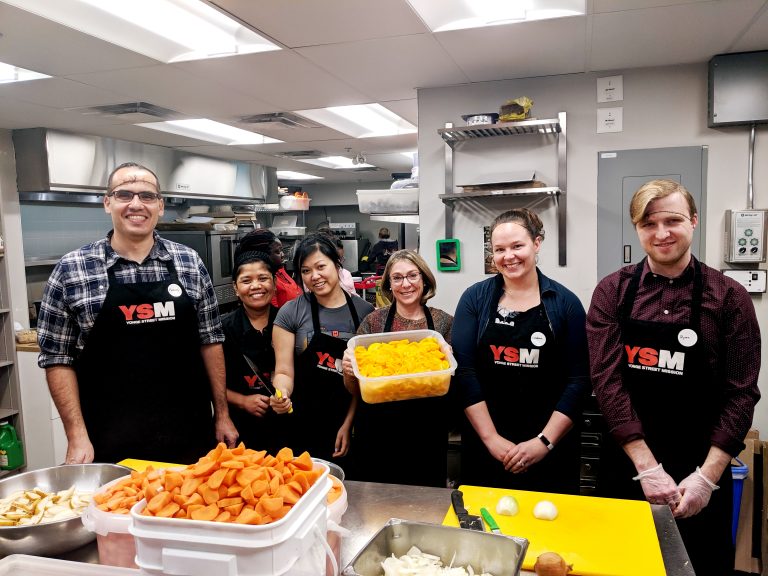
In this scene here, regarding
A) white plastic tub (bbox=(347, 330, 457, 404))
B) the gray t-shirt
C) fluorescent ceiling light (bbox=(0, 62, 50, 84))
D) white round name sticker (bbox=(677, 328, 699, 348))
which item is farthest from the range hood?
white round name sticker (bbox=(677, 328, 699, 348))

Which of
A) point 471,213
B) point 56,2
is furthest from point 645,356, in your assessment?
point 56,2

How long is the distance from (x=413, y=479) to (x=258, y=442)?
28.6 inches

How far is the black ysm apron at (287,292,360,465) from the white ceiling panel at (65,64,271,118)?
1712 millimetres

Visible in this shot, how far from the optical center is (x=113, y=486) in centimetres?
145

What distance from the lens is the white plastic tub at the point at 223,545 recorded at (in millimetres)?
1064

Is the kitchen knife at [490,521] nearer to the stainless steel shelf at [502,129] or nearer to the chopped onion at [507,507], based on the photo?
the chopped onion at [507,507]

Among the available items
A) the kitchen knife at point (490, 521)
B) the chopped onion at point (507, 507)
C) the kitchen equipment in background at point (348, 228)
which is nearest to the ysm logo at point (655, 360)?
the chopped onion at point (507, 507)

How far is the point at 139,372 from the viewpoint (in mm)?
2312

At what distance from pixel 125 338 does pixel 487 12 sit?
2.10 meters

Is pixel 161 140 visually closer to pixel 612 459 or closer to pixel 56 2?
pixel 56 2

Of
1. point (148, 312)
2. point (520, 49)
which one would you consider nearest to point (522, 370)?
point (148, 312)

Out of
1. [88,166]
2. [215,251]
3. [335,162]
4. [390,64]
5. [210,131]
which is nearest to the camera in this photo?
[390,64]

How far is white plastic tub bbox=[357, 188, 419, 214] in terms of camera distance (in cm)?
402

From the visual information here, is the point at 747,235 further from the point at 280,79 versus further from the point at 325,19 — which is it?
the point at 280,79
